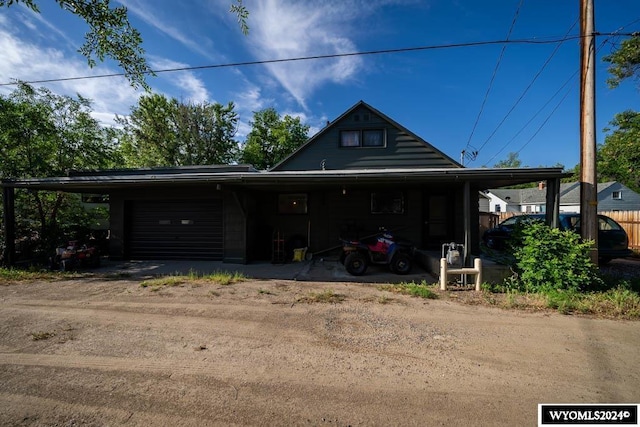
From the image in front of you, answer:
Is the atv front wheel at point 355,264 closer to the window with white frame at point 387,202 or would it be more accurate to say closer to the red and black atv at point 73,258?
the window with white frame at point 387,202

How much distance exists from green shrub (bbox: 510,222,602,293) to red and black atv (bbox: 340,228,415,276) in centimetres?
229

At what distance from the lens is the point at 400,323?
3.91 meters

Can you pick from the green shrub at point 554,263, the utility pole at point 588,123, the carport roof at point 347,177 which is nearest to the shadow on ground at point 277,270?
the green shrub at point 554,263

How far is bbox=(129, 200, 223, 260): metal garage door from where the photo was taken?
916 centimetres

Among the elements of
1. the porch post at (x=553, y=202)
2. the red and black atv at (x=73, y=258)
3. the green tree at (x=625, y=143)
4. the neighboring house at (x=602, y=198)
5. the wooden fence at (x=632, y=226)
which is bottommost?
the red and black atv at (x=73, y=258)

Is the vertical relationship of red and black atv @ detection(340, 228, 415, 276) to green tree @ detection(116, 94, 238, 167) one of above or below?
below

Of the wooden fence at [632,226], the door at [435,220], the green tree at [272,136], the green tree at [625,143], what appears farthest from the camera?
the green tree at [272,136]

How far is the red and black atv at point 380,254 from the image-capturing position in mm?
6934

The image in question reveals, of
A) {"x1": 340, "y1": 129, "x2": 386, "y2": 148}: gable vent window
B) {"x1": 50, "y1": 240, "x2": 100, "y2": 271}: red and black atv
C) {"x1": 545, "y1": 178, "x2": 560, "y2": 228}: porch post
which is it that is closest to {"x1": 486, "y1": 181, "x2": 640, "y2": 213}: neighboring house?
{"x1": 340, "y1": 129, "x2": 386, "y2": 148}: gable vent window

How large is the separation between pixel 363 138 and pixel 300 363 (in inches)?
401

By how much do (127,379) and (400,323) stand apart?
130 inches

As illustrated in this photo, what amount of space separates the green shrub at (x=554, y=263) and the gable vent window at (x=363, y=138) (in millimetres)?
7044

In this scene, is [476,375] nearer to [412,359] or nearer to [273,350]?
[412,359]

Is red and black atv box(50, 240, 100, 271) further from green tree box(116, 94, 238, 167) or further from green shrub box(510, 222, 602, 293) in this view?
green tree box(116, 94, 238, 167)
